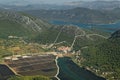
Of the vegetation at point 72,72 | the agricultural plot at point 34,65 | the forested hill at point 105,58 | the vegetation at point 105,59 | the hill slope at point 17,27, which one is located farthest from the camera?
the hill slope at point 17,27

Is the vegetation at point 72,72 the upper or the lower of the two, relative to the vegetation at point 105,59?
lower

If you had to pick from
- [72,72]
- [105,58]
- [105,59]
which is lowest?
[72,72]

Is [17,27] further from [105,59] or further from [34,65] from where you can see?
[105,59]

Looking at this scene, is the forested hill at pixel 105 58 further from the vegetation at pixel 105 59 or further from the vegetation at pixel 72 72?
the vegetation at pixel 72 72

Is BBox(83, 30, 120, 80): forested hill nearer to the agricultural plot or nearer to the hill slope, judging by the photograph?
the agricultural plot

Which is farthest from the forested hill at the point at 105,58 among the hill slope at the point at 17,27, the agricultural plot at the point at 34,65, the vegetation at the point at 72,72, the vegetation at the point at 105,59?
the hill slope at the point at 17,27

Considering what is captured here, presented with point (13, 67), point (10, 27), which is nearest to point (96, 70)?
point (13, 67)

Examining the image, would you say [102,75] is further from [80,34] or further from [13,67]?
[80,34]

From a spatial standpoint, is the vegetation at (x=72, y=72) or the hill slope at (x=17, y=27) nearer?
the vegetation at (x=72, y=72)

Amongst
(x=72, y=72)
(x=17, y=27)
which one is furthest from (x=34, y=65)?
(x=17, y=27)
